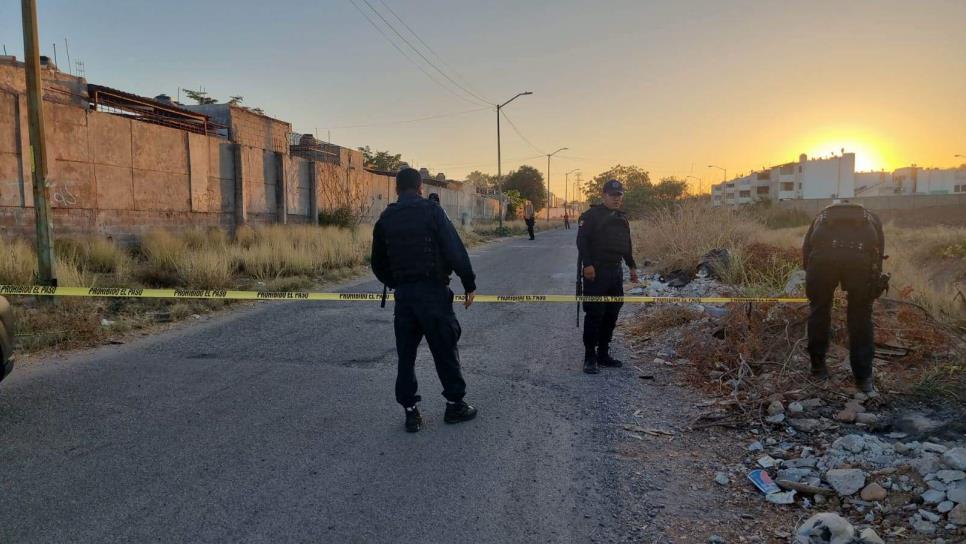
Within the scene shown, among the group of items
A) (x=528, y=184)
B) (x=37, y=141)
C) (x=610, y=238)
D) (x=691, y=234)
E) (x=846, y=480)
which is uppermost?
(x=528, y=184)

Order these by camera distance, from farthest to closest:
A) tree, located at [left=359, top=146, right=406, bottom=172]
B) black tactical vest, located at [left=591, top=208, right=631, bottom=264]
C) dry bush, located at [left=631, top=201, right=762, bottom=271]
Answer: tree, located at [left=359, top=146, right=406, bottom=172] → dry bush, located at [left=631, top=201, right=762, bottom=271] → black tactical vest, located at [left=591, top=208, right=631, bottom=264]

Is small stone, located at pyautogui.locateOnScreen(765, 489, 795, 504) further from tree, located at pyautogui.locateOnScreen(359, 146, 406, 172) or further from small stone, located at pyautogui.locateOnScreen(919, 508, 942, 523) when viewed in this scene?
tree, located at pyautogui.locateOnScreen(359, 146, 406, 172)

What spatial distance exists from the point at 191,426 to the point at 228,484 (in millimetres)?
1081

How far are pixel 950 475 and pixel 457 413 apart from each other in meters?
2.91

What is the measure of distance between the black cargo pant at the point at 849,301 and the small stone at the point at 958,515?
1987mm

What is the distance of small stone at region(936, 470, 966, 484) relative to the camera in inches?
116

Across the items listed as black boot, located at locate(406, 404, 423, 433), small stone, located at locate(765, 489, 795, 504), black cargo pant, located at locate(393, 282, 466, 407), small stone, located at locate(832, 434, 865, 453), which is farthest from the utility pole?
small stone, located at locate(832, 434, 865, 453)

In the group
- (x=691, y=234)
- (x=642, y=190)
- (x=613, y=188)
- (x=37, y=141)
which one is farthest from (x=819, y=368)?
(x=642, y=190)

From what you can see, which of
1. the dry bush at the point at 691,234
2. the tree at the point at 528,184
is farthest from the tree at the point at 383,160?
the dry bush at the point at 691,234

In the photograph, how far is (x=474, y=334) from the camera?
746 centimetres

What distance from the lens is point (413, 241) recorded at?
13.5 ft

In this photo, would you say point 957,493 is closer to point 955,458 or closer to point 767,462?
point 955,458

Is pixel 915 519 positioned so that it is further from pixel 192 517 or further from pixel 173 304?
pixel 173 304

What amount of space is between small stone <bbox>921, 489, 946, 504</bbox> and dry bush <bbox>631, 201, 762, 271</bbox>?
8.88 metres
